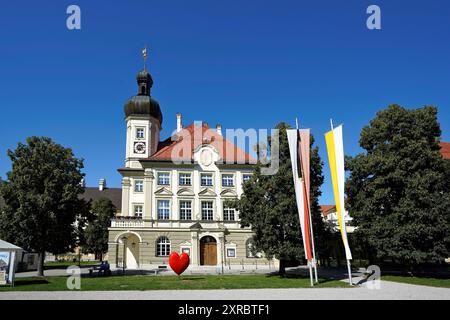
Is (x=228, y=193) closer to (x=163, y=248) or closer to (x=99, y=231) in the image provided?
(x=163, y=248)

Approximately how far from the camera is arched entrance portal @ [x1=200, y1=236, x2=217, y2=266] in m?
36.6

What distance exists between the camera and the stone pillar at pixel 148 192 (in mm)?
36709

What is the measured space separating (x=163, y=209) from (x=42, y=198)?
45.5 ft

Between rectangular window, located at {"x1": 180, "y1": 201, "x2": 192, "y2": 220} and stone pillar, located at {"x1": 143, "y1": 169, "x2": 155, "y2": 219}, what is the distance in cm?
311

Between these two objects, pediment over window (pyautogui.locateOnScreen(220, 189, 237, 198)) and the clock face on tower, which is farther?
the clock face on tower

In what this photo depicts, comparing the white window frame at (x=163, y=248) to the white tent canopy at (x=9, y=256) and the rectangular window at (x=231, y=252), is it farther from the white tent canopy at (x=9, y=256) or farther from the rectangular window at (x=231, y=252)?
the white tent canopy at (x=9, y=256)

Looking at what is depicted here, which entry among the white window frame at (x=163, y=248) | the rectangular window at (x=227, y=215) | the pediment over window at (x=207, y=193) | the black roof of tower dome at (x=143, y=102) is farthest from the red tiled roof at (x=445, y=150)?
the black roof of tower dome at (x=143, y=102)

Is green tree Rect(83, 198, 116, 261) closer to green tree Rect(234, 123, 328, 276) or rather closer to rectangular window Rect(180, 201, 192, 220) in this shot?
rectangular window Rect(180, 201, 192, 220)

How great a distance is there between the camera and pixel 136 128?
4200 cm

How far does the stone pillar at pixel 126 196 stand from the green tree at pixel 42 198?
9.58 meters

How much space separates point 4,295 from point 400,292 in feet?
54.4

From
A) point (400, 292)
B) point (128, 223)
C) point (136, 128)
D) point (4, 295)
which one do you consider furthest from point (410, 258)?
point (136, 128)

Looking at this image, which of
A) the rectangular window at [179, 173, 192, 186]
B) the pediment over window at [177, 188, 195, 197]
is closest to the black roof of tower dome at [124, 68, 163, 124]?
the rectangular window at [179, 173, 192, 186]
